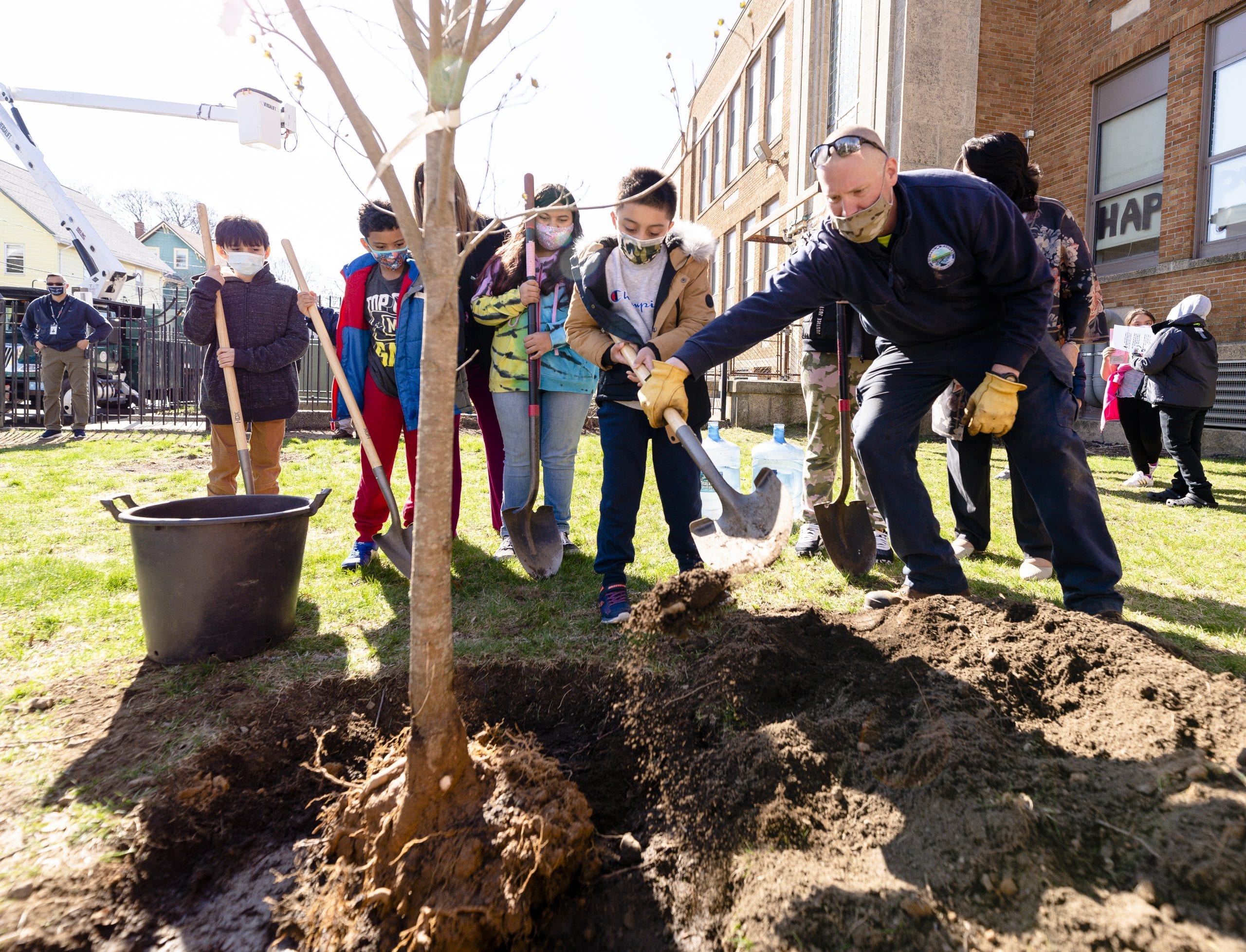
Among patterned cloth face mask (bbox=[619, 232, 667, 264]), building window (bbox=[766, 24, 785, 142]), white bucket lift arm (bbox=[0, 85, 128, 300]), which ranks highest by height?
building window (bbox=[766, 24, 785, 142])

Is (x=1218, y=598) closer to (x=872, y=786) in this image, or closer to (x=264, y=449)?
(x=872, y=786)

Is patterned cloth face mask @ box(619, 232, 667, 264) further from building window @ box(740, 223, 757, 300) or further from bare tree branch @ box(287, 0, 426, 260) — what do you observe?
building window @ box(740, 223, 757, 300)

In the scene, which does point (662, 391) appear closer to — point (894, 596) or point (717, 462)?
point (894, 596)

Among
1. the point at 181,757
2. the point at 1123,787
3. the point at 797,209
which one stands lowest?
the point at 181,757

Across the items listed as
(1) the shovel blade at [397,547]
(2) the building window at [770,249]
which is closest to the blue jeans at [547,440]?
(1) the shovel blade at [397,547]

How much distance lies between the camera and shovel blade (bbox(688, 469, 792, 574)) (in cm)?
254

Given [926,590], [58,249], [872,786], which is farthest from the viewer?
[58,249]

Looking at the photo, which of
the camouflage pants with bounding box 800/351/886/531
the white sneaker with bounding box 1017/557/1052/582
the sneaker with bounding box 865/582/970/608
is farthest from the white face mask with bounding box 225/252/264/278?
the white sneaker with bounding box 1017/557/1052/582

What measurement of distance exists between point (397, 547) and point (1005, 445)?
8.86 ft

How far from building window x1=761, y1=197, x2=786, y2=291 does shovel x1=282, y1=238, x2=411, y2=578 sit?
12.8 metres

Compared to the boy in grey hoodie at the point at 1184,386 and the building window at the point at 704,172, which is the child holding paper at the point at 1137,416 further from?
the building window at the point at 704,172

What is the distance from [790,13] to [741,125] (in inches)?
168

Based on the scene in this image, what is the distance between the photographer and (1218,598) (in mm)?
3352

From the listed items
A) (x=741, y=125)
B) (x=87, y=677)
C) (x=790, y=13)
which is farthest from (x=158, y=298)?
(x=87, y=677)
